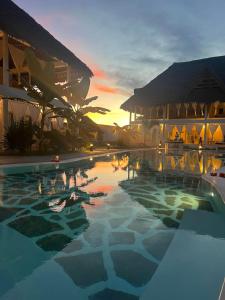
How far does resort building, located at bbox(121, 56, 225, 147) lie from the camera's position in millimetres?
27922

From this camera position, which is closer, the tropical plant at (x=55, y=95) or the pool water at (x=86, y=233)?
the pool water at (x=86, y=233)

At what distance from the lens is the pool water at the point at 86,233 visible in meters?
2.75

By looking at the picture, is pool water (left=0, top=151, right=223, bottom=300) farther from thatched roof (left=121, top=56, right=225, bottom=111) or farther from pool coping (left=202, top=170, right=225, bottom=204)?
thatched roof (left=121, top=56, right=225, bottom=111)

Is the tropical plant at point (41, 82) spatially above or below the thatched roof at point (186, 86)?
below

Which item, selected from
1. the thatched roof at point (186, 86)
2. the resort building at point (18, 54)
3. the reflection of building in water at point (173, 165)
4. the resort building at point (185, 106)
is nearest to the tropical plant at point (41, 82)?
the resort building at point (18, 54)

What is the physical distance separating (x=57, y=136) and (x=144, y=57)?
2951 centimetres

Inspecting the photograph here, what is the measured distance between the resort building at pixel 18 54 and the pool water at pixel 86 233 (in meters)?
7.41

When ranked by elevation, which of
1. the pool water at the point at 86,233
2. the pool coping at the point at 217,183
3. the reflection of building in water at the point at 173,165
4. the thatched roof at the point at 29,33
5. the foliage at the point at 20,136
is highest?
the thatched roof at the point at 29,33

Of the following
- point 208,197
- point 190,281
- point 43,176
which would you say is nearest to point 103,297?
point 190,281

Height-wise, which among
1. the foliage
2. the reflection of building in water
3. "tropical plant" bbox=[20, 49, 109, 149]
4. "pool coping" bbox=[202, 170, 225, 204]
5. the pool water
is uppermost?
"tropical plant" bbox=[20, 49, 109, 149]

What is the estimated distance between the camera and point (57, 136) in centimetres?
1465

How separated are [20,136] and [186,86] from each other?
23.3 meters

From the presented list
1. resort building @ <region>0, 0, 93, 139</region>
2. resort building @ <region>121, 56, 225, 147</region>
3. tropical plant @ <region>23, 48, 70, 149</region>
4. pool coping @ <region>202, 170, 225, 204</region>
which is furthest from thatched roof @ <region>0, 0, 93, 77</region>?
resort building @ <region>121, 56, 225, 147</region>

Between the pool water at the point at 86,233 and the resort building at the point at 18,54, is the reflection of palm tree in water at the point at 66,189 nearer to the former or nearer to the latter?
the pool water at the point at 86,233
